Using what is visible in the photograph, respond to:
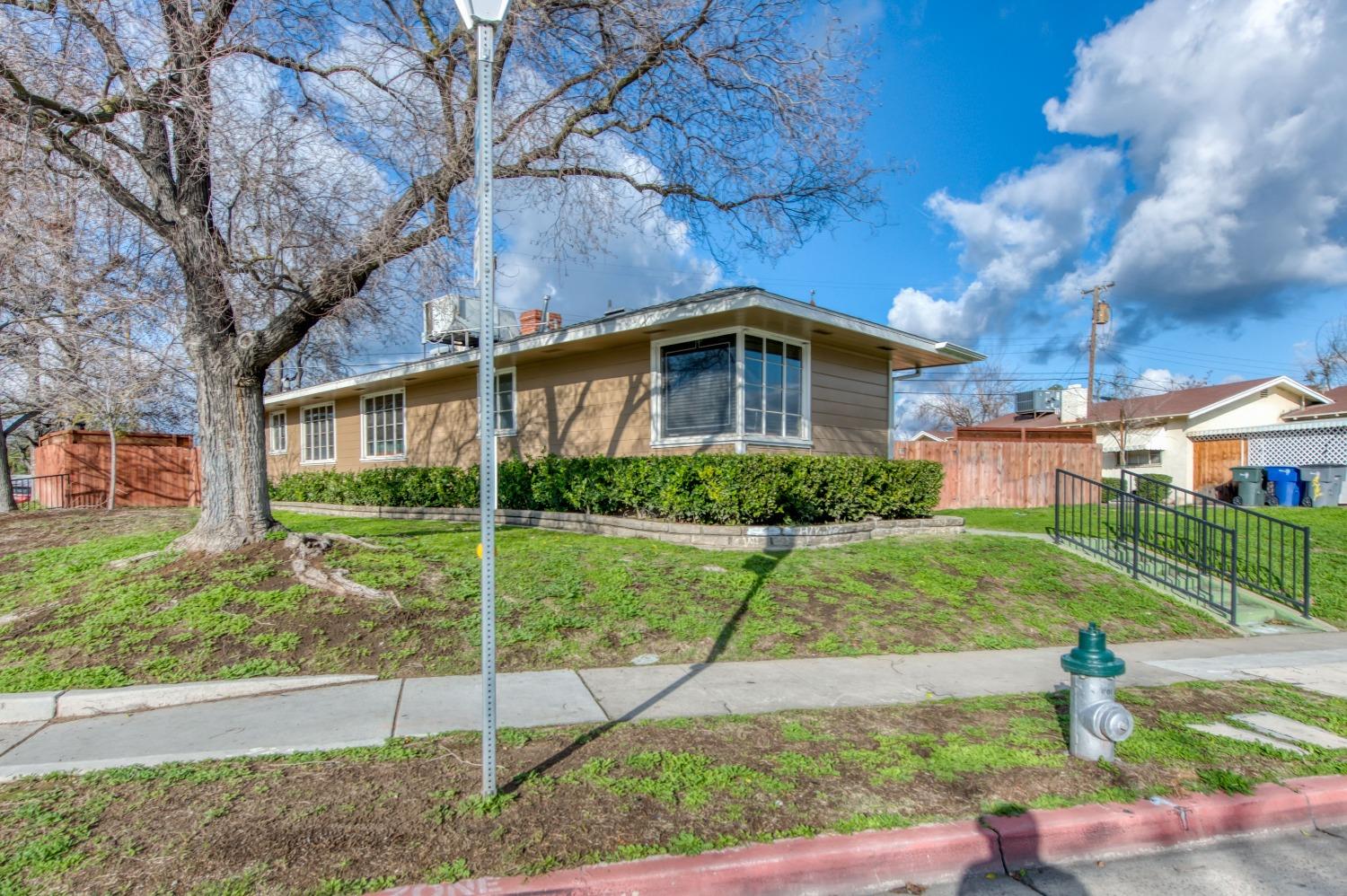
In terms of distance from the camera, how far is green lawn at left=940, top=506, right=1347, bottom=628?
9.30m

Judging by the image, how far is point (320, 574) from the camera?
7.33 m

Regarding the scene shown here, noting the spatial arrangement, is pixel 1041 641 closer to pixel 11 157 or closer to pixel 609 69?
pixel 609 69

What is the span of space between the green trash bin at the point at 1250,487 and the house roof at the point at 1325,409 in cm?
907

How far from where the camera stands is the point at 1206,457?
83.6 feet

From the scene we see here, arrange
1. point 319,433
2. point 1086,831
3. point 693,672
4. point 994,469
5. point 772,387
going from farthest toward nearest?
point 319,433 → point 994,469 → point 772,387 → point 693,672 → point 1086,831

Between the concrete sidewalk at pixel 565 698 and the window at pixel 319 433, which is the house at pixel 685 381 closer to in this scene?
the window at pixel 319 433

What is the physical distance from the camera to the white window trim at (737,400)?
10984 mm

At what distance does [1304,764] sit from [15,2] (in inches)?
475

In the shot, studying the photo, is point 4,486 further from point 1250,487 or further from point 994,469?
point 1250,487

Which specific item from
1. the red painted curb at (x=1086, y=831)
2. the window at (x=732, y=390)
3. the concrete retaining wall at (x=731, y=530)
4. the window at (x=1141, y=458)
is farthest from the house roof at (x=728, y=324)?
the window at (x=1141, y=458)

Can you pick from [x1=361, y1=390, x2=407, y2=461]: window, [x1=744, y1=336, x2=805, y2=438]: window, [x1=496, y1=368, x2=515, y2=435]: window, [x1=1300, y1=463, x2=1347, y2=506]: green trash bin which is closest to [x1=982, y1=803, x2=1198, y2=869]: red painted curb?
[x1=744, y1=336, x2=805, y2=438]: window

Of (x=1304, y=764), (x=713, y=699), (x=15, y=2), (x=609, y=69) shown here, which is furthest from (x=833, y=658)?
(x=15, y=2)

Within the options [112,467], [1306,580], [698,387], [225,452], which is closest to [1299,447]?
[1306,580]

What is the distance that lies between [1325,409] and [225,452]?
113 ft
